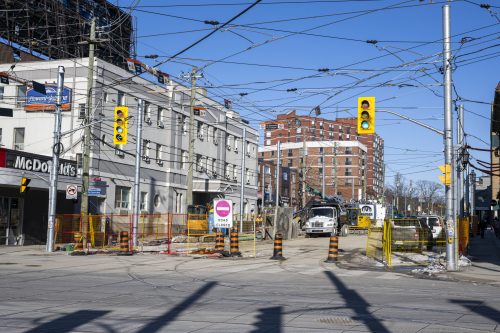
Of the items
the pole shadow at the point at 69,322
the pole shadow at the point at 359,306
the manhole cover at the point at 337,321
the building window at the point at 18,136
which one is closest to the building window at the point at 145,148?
the building window at the point at 18,136

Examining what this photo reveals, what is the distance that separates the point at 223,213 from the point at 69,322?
16.6 metres

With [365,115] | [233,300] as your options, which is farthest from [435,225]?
[233,300]

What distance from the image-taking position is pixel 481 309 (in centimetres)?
1133

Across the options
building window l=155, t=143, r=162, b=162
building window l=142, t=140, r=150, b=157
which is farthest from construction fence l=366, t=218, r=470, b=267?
building window l=155, t=143, r=162, b=162

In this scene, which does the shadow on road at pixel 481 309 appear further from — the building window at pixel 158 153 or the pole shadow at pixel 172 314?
the building window at pixel 158 153

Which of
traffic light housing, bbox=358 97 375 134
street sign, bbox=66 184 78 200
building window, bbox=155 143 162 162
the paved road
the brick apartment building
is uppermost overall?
the brick apartment building

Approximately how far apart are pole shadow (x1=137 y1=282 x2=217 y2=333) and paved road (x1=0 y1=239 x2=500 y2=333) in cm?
2

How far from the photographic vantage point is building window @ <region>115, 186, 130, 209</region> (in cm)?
4425

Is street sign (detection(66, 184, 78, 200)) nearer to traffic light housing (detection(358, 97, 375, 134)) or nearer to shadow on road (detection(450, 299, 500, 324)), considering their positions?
traffic light housing (detection(358, 97, 375, 134))

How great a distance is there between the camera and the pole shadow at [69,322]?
8.94 metres

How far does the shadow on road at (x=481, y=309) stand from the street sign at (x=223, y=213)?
14.4m

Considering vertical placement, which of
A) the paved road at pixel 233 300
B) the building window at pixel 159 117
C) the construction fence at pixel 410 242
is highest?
the building window at pixel 159 117

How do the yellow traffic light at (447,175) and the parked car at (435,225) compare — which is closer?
the yellow traffic light at (447,175)

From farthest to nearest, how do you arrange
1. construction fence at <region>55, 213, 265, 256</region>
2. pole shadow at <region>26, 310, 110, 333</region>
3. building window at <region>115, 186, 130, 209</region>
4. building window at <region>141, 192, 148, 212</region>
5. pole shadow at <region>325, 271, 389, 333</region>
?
building window at <region>141, 192, 148, 212</region>, building window at <region>115, 186, 130, 209</region>, construction fence at <region>55, 213, 265, 256</region>, pole shadow at <region>325, 271, 389, 333</region>, pole shadow at <region>26, 310, 110, 333</region>
